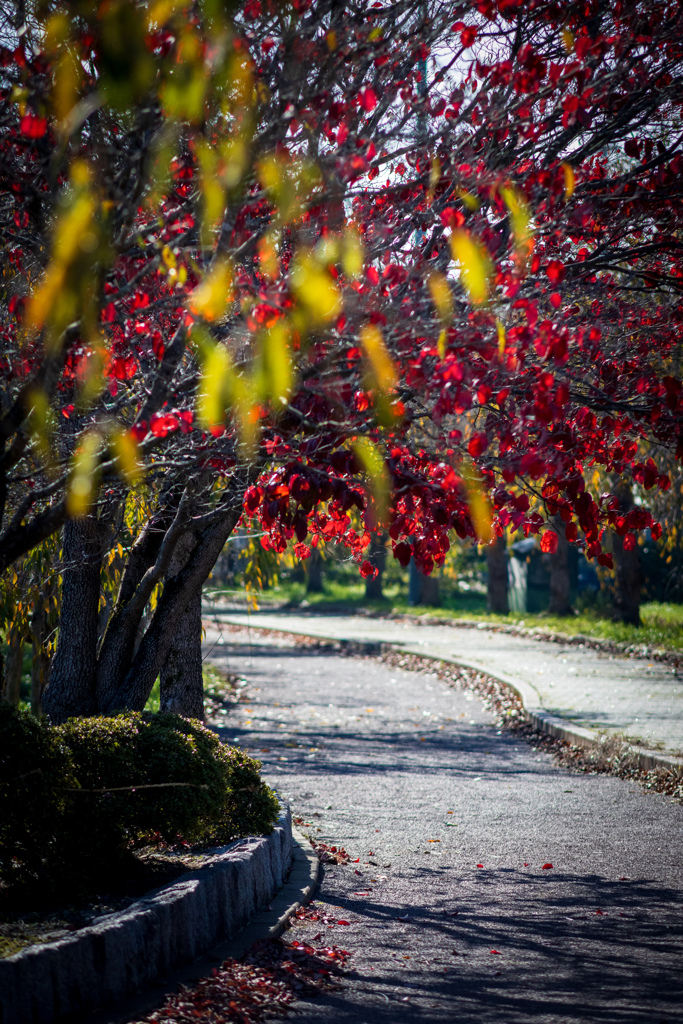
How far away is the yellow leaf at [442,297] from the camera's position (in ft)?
12.5

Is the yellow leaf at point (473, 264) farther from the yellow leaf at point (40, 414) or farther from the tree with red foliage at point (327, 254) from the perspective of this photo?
the yellow leaf at point (40, 414)

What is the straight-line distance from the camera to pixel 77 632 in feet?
20.9

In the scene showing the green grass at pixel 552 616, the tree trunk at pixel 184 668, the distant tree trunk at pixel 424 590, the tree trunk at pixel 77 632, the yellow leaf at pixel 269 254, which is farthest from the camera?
the distant tree trunk at pixel 424 590

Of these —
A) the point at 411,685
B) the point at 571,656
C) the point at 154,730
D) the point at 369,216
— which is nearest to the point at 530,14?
the point at 369,216

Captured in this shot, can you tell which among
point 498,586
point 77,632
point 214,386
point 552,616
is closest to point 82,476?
point 214,386

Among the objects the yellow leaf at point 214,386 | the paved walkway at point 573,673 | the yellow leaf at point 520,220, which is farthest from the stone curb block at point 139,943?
the paved walkway at point 573,673

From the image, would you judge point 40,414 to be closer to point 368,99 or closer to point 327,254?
point 327,254

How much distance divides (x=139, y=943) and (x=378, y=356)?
2654 mm

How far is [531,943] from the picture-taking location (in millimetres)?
4961

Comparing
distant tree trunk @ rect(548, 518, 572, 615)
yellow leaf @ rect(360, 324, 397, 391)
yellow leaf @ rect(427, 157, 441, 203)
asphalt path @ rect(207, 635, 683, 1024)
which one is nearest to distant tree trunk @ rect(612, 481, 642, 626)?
distant tree trunk @ rect(548, 518, 572, 615)

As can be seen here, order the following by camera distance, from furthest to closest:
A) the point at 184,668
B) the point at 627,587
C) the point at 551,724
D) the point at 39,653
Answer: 1. the point at 627,587
2. the point at 551,724
3. the point at 39,653
4. the point at 184,668

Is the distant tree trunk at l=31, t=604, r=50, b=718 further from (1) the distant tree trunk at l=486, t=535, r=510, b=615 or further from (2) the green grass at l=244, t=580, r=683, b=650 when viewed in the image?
(1) the distant tree trunk at l=486, t=535, r=510, b=615

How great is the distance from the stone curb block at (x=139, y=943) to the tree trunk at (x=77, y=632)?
1679mm

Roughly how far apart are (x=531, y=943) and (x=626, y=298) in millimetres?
4879
